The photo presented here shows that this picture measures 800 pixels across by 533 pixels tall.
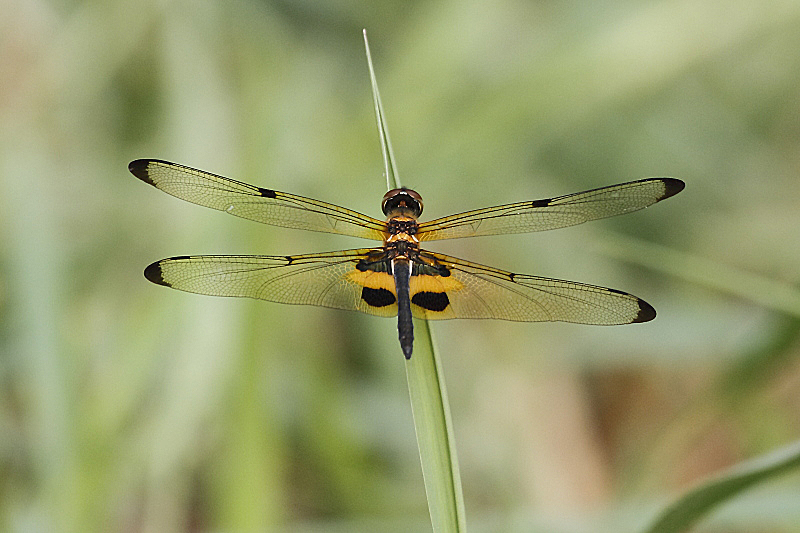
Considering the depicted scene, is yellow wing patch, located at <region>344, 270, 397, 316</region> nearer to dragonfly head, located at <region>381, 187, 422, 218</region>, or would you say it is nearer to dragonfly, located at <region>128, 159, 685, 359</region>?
dragonfly, located at <region>128, 159, 685, 359</region>

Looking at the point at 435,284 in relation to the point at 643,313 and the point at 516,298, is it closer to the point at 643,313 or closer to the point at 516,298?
the point at 516,298

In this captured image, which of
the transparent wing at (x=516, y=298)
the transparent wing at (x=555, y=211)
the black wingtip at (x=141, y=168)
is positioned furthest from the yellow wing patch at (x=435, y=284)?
the black wingtip at (x=141, y=168)

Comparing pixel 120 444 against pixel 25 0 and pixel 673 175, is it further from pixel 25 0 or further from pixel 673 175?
pixel 673 175

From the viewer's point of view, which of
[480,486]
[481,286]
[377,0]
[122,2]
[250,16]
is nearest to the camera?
[481,286]

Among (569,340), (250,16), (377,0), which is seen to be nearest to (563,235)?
(569,340)

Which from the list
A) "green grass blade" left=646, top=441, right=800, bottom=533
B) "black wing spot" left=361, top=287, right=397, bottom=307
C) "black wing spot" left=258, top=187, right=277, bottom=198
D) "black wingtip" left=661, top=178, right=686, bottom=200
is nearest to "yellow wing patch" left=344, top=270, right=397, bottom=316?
"black wing spot" left=361, top=287, right=397, bottom=307

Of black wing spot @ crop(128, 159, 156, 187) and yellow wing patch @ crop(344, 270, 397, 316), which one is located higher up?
black wing spot @ crop(128, 159, 156, 187)

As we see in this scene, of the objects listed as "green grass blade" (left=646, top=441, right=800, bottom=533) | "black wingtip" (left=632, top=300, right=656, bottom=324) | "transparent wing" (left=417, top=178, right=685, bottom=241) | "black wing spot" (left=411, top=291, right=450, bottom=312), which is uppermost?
"transparent wing" (left=417, top=178, right=685, bottom=241)

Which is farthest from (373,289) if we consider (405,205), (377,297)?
(405,205)
